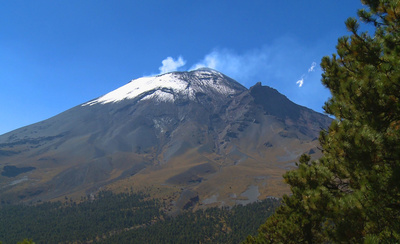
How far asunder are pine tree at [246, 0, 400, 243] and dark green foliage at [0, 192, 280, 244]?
368ft

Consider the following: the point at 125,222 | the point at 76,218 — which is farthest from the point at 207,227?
the point at 76,218

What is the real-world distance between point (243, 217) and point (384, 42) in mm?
141245

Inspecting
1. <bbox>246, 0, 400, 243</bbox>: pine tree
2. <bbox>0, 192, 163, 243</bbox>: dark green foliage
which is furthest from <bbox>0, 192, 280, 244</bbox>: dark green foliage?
<bbox>246, 0, 400, 243</bbox>: pine tree

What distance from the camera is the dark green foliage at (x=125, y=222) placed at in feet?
399

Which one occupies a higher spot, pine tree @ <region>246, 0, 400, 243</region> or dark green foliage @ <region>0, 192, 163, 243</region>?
pine tree @ <region>246, 0, 400, 243</region>

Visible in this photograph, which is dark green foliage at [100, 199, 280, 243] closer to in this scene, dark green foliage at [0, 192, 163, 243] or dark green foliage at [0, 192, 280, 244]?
dark green foliage at [0, 192, 280, 244]

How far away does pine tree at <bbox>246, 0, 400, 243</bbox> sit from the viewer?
595 cm

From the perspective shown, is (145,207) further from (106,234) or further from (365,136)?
Result: (365,136)

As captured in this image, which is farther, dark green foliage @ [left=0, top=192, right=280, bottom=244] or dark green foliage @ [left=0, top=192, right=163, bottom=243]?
dark green foliage @ [left=0, top=192, right=163, bottom=243]

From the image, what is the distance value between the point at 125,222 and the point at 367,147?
161513 mm

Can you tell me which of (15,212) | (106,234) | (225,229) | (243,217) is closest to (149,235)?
(106,234)

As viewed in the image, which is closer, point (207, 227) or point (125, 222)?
Answer: point (207, 227)

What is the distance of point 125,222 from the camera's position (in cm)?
14938

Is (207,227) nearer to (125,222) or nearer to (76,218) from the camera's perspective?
(125,222)
